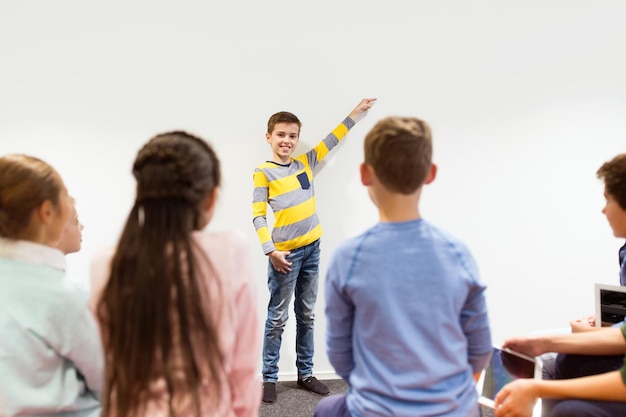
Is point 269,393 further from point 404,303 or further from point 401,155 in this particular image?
point 401,155

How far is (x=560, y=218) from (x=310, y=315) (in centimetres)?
166

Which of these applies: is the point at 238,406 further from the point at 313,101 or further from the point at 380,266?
the point at 313,101

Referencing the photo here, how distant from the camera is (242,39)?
261 centimetres

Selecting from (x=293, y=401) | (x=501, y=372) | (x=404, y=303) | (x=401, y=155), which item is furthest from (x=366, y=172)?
(x=293, y=401)

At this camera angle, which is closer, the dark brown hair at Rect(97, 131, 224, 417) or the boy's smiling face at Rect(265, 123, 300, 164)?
the dark brown hair at Rect(97, 131, 224, 417)

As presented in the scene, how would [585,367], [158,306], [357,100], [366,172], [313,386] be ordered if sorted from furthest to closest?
[357,100] < [313,386] < [585,367] < [366,172] < [158,306]

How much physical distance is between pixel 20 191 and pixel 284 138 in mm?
1488

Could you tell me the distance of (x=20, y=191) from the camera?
114 centimetres

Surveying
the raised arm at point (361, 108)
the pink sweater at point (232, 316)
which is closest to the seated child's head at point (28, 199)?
the pink sweater at point (232, 316)

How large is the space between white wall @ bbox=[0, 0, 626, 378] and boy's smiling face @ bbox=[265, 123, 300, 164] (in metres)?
0.18

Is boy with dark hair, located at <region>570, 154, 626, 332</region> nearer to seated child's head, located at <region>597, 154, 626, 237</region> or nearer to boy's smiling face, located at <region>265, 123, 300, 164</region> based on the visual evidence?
seated child's head, located at <region>597, 154, 626, 237</region>

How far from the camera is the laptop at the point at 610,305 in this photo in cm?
138

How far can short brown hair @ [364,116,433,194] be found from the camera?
3.61 ft

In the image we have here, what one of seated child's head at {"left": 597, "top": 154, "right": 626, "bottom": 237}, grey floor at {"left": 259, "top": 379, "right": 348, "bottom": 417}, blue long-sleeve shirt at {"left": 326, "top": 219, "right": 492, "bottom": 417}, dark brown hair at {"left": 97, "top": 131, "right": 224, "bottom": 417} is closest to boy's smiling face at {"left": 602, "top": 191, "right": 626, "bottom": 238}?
seated child's head at {"left": 597, "top": 154, "right": 626, "bottom": 237}
